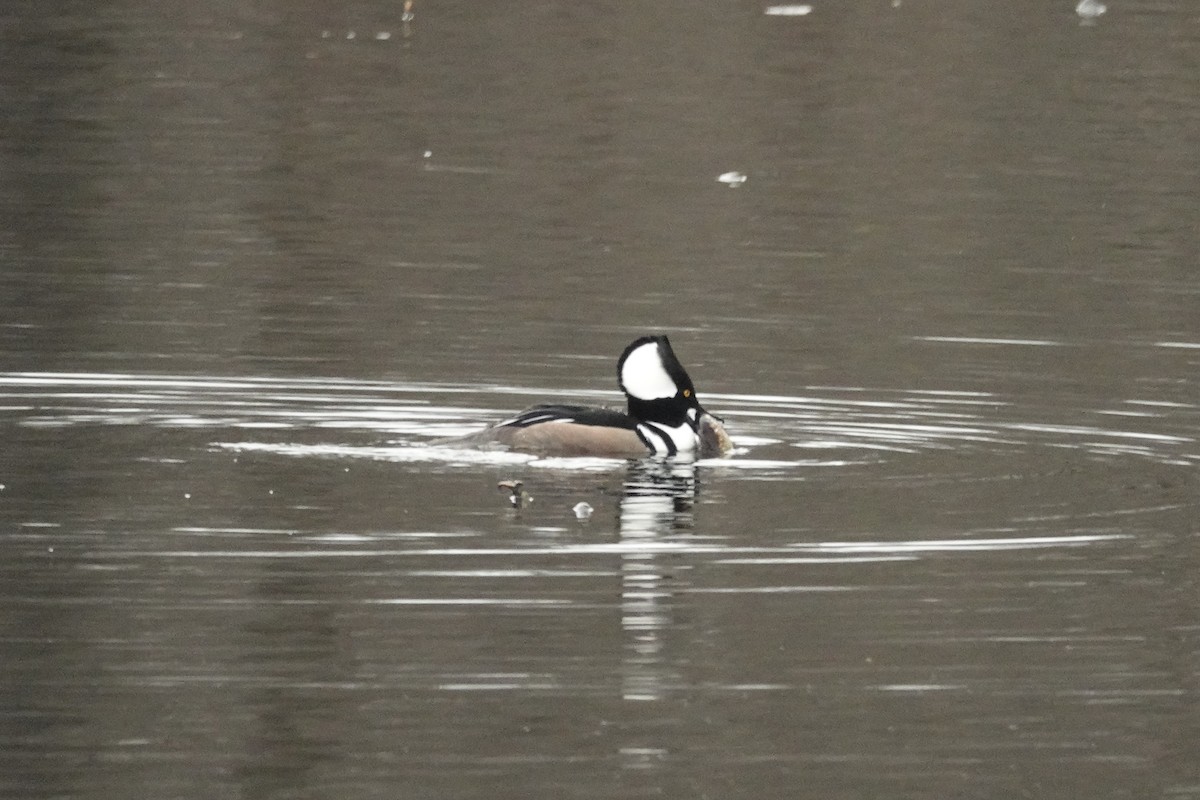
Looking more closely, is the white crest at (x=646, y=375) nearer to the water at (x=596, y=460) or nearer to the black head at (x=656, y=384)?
the black head at (x=656, y=384)

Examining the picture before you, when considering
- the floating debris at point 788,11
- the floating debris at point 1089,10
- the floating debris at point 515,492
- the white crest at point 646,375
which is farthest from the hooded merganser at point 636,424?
the floating debris at point 1089,10

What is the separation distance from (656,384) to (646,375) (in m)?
0.08

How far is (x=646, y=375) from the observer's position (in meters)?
14.6

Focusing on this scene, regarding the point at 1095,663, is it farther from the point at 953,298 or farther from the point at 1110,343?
the point at 953,298

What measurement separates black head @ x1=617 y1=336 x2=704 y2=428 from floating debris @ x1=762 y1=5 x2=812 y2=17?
23.6m

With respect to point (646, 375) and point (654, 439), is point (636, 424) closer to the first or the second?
point (654, 439)

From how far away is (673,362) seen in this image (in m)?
14.6

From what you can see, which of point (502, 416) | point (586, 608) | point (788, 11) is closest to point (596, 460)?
point (502, 416)

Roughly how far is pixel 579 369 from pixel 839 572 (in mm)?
6122

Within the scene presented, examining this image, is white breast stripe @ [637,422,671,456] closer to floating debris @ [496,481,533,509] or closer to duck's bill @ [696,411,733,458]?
duck's bill @ [696,411,733,458]

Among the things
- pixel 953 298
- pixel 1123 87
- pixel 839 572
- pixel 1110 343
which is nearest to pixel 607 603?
pixel 839 572

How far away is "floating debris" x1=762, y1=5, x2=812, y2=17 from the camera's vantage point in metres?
37.7

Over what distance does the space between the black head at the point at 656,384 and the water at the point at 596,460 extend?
448 mm

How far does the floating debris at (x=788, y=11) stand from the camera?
124ft
